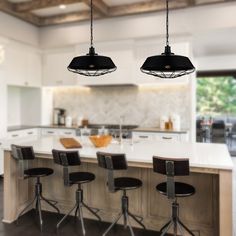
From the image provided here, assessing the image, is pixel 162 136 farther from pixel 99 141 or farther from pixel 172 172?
pixel 172 172

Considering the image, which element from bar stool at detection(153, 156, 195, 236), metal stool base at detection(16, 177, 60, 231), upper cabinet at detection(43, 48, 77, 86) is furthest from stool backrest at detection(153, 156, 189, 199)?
upper cabinet at detection(43, 48, 77, 86)

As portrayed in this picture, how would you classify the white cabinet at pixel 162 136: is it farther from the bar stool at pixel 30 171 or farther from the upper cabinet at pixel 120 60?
the bar stool at pixel 30 171

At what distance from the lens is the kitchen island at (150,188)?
2.30 m

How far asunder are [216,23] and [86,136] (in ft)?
9.37

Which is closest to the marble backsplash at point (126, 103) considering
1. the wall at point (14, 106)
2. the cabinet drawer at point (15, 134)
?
the wall at point (14, 106)

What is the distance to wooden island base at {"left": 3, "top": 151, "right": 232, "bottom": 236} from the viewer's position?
2359 millimetres

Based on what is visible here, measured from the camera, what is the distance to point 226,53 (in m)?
6.86

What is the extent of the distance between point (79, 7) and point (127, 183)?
3.61 m

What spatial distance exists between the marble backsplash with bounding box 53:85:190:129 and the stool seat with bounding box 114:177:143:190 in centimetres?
264

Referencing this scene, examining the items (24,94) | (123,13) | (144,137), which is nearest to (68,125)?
(24,94)

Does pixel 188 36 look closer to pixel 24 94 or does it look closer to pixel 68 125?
pixel 68 125

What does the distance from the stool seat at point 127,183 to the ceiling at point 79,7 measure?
9.50 ft

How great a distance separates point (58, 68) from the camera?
5672 millimetres

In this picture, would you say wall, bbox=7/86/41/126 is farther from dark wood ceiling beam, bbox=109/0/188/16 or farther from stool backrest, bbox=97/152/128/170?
A: stool backrest, bbox=97/152/128/170
